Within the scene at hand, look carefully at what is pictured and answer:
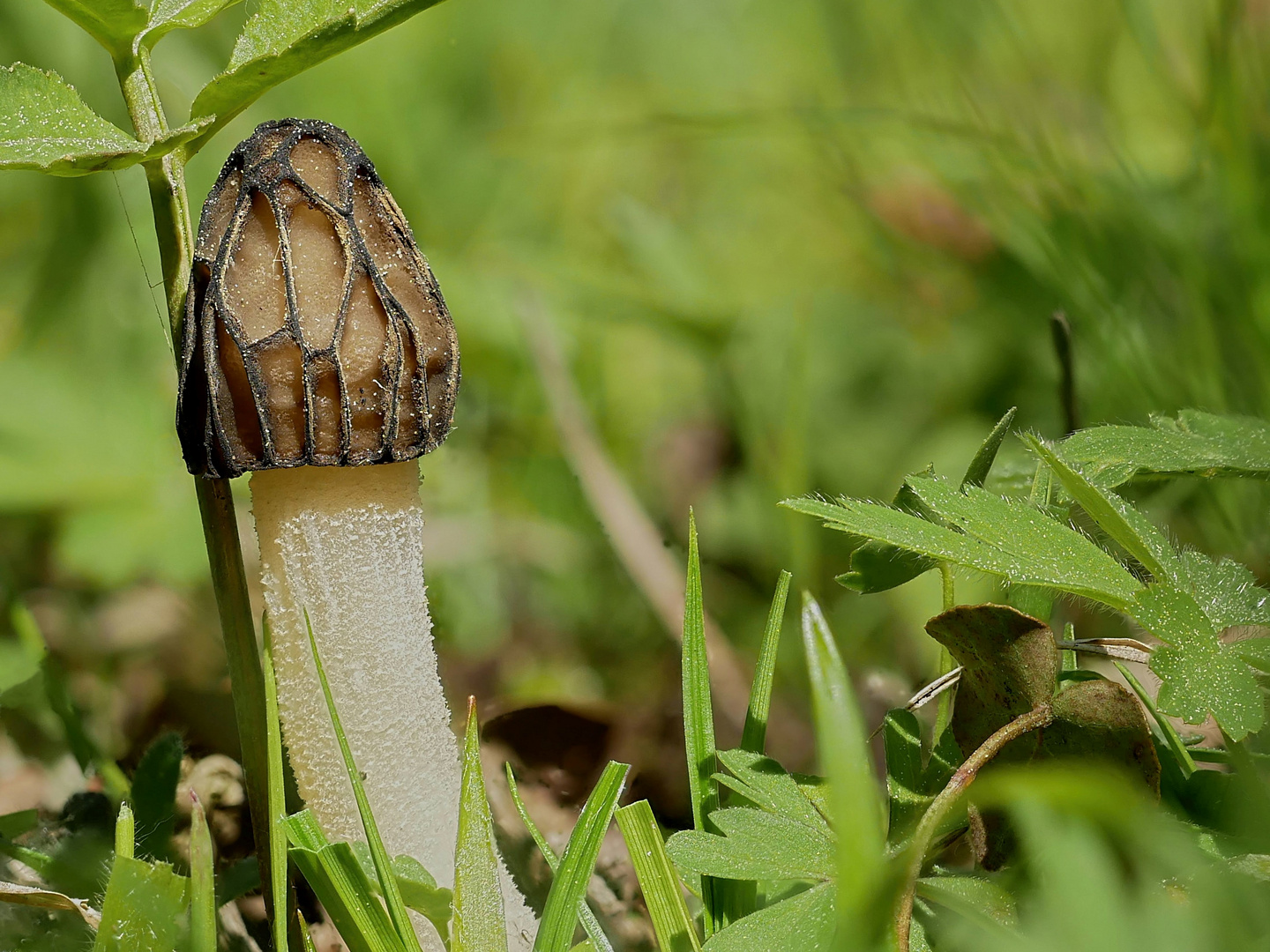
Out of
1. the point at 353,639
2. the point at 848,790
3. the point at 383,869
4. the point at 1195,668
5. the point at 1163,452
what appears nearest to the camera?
the point at 848,790

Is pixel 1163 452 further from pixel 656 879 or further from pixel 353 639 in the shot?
pixel 353 639

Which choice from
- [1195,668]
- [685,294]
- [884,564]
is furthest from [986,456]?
[685,294]

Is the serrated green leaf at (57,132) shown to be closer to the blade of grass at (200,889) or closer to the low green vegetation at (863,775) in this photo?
the low green vegetation at (863,775)

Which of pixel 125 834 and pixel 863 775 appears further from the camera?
pixel 125 834

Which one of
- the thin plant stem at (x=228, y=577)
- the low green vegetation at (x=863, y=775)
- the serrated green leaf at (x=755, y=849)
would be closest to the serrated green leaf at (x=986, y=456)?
the low green vegetation at (x=863, y=775)

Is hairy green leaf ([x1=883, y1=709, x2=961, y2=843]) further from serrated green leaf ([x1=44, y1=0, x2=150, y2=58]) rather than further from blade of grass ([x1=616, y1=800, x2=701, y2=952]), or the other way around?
serrated green leaf ([x1=44, y1=0, x2=150, y2=58])

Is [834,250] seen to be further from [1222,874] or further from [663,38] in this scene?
[1222,874]

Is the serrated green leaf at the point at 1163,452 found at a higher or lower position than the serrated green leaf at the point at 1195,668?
higher
